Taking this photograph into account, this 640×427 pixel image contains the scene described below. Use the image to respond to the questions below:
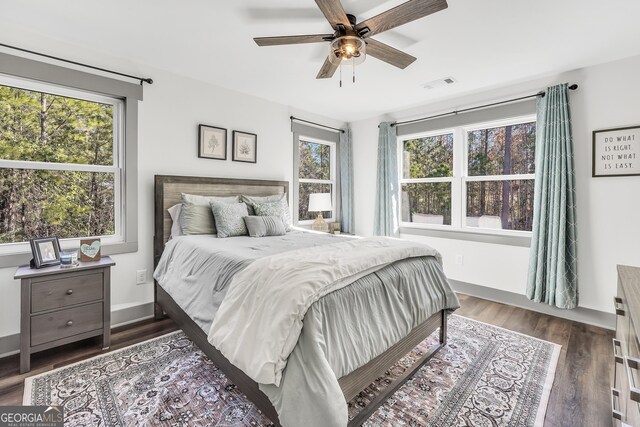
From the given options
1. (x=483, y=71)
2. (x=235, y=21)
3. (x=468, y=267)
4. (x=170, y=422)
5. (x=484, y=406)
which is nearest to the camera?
(x=170, y=422)

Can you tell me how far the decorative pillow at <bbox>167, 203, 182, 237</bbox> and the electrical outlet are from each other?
1.55 feet

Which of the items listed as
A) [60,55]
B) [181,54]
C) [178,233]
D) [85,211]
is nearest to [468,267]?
[178,233]

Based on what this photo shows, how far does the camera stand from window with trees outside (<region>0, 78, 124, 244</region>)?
7.63ft

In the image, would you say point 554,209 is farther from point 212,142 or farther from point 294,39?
point 212,142

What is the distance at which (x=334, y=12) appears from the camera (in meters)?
1.69

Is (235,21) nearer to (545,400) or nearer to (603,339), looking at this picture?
(545,400)

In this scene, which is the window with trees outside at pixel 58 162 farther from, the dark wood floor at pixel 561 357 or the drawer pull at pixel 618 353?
the drawer pull at pixel 618 353

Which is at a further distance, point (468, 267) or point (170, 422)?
point (468, 267)

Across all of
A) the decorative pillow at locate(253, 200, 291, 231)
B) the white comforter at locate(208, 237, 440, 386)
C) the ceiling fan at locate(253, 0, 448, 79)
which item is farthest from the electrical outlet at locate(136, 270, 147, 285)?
the ceiling fan at locate(253, 0, 448, 79)

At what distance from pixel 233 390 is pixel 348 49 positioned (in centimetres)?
227

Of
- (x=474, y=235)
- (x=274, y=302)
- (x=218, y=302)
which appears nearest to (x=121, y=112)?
(x=218, y=302)

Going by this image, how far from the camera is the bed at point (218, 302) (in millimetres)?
1494

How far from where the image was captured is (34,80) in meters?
2.34

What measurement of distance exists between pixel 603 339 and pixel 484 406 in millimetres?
1700
